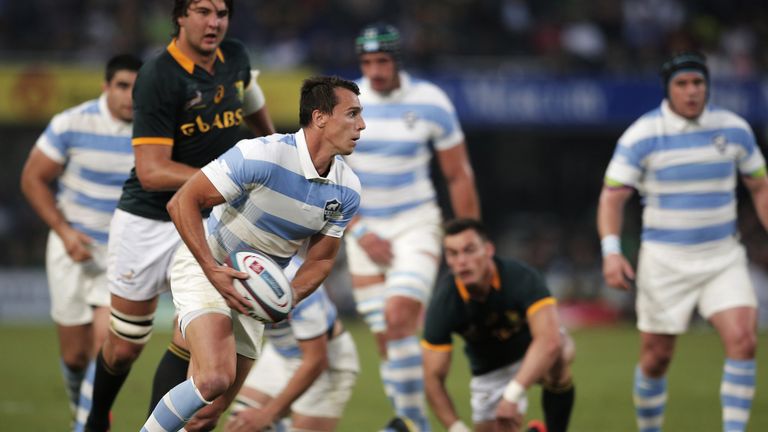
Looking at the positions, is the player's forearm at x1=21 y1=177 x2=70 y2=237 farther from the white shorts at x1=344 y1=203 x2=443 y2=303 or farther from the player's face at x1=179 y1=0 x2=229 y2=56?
the player's face at x1=179 y1=0 x2=229 y2=56

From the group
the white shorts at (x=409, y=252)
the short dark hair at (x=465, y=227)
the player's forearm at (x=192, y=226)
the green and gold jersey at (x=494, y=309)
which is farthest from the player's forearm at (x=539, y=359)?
the player's forearm at (x=192, y=226)

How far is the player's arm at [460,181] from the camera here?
844cm

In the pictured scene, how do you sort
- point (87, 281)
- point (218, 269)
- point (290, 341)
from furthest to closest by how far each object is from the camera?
point (87, 281) → point (290, 341) → point (218, 269)

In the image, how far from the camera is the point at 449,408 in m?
7.10

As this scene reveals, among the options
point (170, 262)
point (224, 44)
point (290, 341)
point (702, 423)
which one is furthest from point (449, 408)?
point (702, 423)

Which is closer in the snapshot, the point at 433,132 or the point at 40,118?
the point at 433,132

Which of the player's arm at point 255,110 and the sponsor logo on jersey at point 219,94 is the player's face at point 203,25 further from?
the player's arm at point 255,110

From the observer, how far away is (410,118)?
844 cm

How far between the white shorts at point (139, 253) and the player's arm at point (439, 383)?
172 cm

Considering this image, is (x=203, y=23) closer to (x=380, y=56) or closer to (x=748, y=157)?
(x=380, y=56)

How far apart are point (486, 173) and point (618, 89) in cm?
353

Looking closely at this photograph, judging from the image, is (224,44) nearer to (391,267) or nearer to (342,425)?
(391,267)

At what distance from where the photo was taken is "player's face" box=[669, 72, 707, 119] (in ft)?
25.1

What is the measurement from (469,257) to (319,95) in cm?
178
